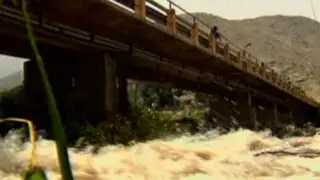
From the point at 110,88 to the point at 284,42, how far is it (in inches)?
4947

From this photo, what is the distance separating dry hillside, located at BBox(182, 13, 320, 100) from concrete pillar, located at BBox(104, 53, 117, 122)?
81.9 meters

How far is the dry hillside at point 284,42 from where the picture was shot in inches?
4237

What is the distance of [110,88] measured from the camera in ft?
59.1

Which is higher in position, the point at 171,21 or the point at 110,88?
the point at 171,21

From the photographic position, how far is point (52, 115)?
0.64 m

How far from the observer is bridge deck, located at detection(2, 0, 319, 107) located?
14.3m

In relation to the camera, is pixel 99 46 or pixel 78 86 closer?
pixel 99 46

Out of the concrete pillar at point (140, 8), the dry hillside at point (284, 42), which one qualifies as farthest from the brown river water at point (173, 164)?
the dry hillside at point (284, 42)

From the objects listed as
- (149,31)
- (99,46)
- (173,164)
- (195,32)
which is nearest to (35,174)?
(173,164)

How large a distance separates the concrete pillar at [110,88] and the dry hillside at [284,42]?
81.9 metres

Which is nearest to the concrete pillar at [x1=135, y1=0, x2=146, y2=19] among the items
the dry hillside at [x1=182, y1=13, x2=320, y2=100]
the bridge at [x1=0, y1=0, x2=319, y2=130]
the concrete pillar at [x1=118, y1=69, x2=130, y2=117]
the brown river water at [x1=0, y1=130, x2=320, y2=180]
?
the bridge at [x1=0, y1=0, x2=319, y2=130]

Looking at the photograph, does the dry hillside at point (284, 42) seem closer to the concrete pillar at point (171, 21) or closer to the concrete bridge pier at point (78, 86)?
the concrete pillar at point (171, 21)

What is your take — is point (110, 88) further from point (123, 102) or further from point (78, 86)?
point (123, 102)

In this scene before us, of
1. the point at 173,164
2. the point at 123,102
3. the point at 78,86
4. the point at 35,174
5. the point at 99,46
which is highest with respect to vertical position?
the point at 99,46
